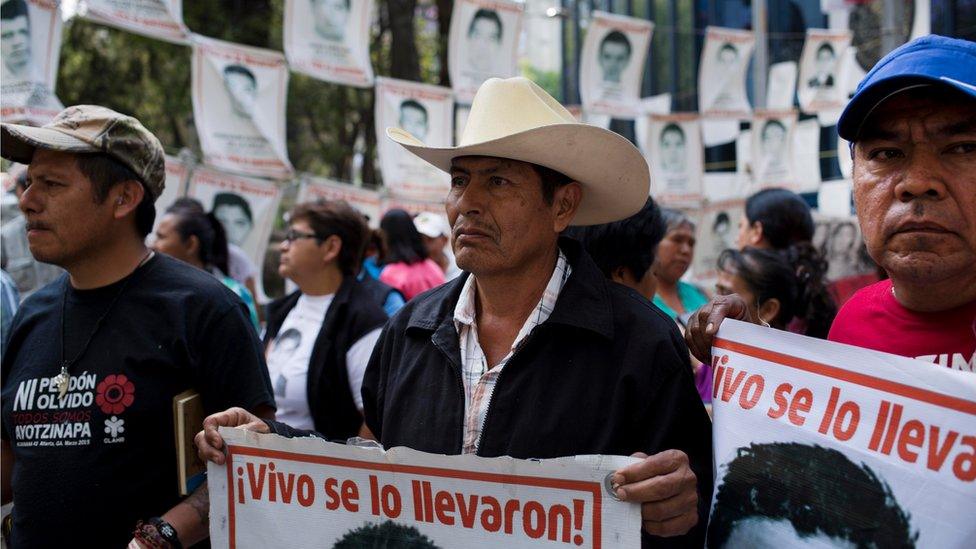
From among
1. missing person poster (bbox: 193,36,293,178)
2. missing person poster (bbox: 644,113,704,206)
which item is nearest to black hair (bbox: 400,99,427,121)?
missing person poster (bbox: 193,36,293,178)

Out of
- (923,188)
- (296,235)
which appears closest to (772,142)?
(296,235)

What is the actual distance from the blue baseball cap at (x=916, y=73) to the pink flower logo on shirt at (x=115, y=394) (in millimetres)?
1940

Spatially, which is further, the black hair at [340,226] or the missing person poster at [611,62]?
the missing person poster at [611,62]

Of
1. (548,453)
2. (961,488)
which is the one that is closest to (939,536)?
(961,488)

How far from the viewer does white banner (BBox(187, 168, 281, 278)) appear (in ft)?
23.3

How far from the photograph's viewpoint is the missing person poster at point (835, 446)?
146cm

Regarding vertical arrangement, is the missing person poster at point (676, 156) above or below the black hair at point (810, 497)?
above

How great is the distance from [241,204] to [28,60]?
2151 mm

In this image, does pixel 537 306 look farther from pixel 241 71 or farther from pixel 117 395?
pixel 241 71

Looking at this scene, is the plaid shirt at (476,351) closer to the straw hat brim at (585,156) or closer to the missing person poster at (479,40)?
the straw hat brim at (585,156)

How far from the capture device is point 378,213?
8523 millimetres

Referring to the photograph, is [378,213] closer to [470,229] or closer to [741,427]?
[470,229]

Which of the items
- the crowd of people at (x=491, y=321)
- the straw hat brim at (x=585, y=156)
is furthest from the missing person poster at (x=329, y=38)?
the straw hat brim at (x=585, y=156)

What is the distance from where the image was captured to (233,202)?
739 cm
